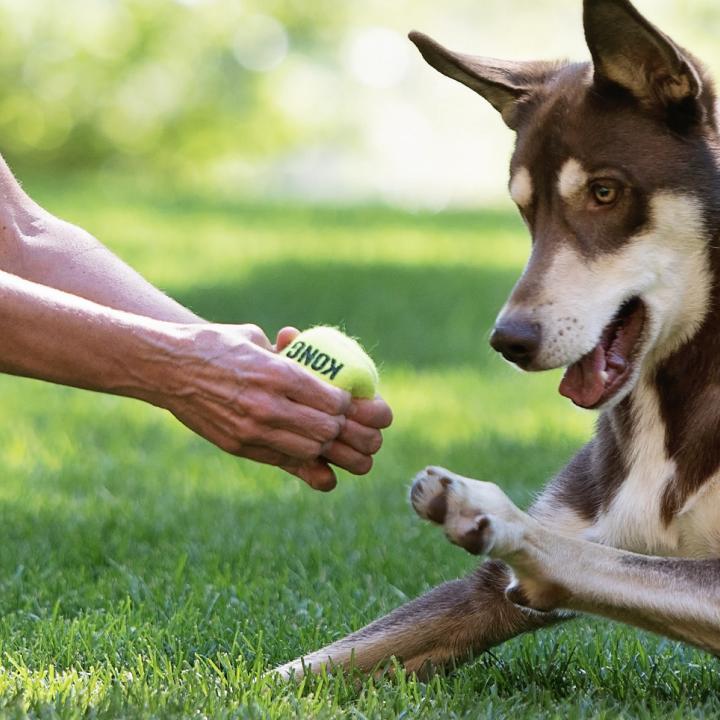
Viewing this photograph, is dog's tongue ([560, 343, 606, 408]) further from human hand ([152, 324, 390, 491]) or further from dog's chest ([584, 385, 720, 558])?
human hand ([152, 324, 390, 491])

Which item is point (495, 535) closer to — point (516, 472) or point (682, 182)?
point (682, 182)

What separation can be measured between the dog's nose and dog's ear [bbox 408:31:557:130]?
2.12ft

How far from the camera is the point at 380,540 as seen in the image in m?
4.88

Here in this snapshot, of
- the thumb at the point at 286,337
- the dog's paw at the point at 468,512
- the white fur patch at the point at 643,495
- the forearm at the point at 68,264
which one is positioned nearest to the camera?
the dog's paw at the point at 468,512

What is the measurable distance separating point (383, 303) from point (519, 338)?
20.6ft

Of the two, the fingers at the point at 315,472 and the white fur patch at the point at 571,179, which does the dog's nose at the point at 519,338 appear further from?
the fingers at the point at 315,472

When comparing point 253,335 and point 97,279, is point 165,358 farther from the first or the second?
point 97,279

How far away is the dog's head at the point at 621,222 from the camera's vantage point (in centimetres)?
343

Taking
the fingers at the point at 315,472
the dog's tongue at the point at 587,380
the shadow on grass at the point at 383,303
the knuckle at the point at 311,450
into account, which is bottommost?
the shadow on grass at the point at 383,303

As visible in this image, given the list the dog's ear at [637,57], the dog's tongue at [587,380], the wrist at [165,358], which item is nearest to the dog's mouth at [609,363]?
the dog's tongue at [587,380]

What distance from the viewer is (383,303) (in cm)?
968

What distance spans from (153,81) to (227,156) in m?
1.64

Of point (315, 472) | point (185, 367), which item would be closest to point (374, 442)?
point (315, 472)

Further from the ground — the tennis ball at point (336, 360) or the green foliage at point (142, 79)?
the tennis ball at point (336, 360)
